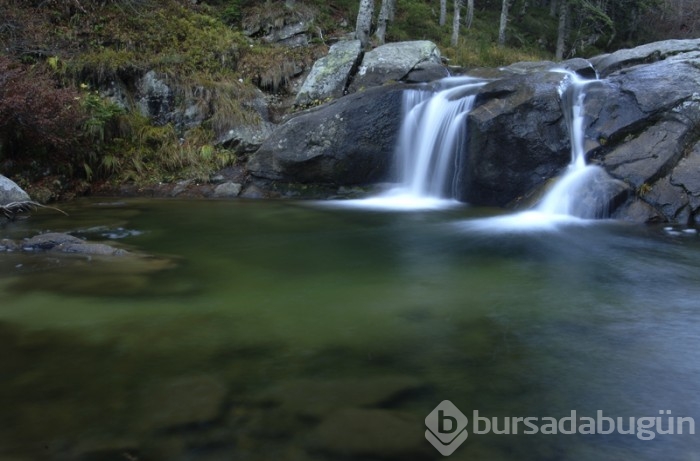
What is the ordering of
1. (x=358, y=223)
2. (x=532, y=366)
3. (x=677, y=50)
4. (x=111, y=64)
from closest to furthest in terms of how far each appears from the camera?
(x=532, y=366)
(x=358, y=223)
(x=677, y=50)
(x=111, y=64)

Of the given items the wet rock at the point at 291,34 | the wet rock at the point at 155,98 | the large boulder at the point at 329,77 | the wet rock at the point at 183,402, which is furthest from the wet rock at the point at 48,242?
the wet rock at the point at 291,34

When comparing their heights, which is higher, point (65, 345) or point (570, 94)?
point (570, 94)

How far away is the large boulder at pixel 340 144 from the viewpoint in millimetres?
11961

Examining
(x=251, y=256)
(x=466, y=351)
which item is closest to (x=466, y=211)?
(x=251, y=256)

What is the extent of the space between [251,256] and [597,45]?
26.8 metres

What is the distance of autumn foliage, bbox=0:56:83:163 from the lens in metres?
10.2

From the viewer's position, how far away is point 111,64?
13.5 m

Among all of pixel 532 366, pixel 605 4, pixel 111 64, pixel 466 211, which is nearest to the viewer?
pixel 532 366

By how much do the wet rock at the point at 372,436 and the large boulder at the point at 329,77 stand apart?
11.7 m

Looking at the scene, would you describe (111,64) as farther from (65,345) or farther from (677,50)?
(677,50)

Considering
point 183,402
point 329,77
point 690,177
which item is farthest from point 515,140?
point 183,402

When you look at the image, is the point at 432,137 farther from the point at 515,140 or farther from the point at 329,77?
the point at 329,77

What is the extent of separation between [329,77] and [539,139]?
6146mm

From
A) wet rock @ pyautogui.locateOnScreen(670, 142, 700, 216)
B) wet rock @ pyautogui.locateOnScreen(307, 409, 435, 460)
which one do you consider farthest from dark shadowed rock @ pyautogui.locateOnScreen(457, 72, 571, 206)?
wet rock @ pyautogui.locateOnScreen(307, 409, 435, 460)
